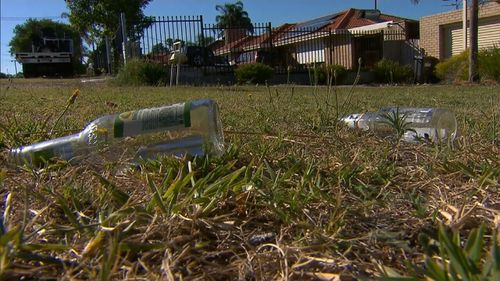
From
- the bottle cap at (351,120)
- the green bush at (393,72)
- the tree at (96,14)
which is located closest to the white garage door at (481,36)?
the green bush at (393,72)

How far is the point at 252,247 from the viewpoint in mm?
1152

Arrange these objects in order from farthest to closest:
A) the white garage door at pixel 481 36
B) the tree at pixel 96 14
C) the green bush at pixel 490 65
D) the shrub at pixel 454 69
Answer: the tree at pixel 96 14 < the white garage door at pixel 481 36 < the shrub at pixel 454 69 < the green bush at pixel 490 65

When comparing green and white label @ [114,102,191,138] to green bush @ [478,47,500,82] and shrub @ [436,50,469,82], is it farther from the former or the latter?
shrub @ [436,50,469,82]

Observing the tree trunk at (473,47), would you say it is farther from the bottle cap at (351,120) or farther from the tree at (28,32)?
the tree at (28,32)

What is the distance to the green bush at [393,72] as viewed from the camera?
817 inches

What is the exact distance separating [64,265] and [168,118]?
3.02 feet

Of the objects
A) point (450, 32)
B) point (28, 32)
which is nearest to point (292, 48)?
point (450, 32)

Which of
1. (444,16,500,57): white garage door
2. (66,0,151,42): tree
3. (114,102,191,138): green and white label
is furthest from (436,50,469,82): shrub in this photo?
(66,0,151,42): tree

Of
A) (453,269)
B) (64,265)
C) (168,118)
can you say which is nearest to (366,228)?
(453,269)

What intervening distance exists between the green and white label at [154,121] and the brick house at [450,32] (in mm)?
25206

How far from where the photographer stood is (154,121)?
187 centimetres

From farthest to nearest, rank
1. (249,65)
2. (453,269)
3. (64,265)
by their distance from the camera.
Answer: (249,65)
(64,265)
(453,269)

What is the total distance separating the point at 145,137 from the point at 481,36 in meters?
26.1

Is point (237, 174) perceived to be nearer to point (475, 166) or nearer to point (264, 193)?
point (264, 193)
